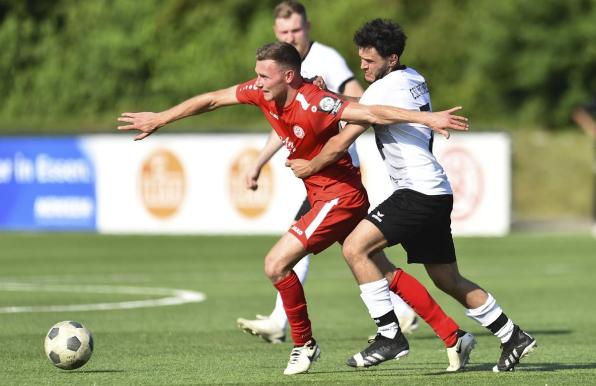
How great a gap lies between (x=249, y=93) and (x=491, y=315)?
222cm

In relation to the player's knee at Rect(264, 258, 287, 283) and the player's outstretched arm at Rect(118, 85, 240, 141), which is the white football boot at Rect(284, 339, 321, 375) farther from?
the player's outstretched arm at Rect(118, 85, 240, 141)

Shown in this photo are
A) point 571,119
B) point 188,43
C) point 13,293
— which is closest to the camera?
point 13,293

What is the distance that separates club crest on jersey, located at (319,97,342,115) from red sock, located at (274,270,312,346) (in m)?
1.11

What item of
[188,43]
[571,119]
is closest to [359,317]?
[188,43]

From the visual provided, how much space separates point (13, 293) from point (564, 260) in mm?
9987

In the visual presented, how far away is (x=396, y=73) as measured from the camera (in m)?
9.23

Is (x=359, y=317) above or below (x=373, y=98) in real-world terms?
below

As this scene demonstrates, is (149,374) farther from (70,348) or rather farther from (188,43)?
(188,43)

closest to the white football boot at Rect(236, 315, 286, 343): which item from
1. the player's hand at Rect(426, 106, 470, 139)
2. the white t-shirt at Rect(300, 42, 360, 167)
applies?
the white t-shirt at Rect(300, 42, 360, 167)

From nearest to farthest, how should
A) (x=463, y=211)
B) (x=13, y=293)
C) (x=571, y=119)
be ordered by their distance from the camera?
1. (x=13, y=293)
2. (x=463, y=211)
3. (x=571, y=119)

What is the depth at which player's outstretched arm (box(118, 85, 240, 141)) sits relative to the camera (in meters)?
9.75

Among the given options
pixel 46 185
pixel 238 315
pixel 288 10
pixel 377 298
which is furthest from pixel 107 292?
pixel 46 185

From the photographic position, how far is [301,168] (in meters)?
9.17

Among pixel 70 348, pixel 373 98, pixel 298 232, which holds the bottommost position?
pixel 70 348
